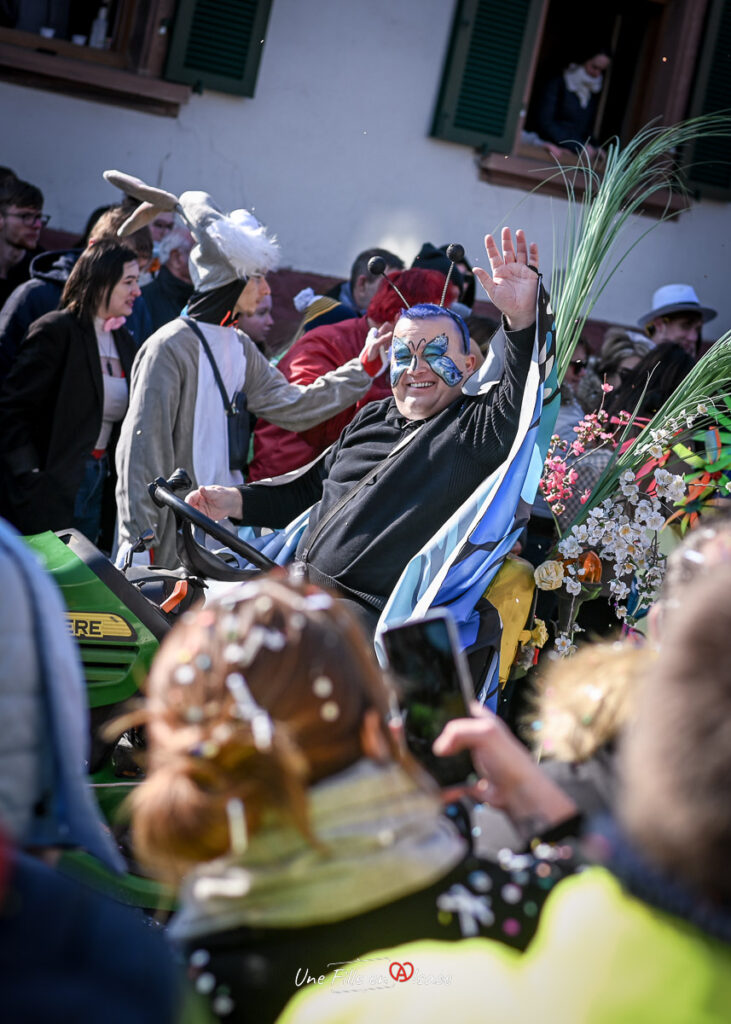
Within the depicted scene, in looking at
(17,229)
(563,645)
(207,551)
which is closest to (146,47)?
(17,229)

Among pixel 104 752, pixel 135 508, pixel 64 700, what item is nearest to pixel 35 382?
pixel 135 508

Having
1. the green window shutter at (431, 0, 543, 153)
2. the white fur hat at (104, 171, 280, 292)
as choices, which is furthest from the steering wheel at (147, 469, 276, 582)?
the green window shutter at (431, 0, 543, 153)

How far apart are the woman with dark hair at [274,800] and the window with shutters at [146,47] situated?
584 centimetres

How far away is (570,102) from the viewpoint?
775cm

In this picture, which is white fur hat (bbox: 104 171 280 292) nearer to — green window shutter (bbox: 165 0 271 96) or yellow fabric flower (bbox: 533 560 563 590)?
yellow fabric flower (bbox: 533 560 563 590)

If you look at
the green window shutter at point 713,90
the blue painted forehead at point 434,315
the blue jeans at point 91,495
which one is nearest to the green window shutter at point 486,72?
the green window shutter at point 713,90

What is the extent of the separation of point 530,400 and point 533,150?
4.79 metres

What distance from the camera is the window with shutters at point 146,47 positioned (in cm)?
648

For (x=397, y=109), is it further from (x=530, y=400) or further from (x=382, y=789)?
(x=382, y=789)

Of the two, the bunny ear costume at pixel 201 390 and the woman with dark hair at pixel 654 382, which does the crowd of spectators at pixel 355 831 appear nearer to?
the bunny ear costume at pixel 201 390

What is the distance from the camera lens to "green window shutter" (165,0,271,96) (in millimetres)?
6652

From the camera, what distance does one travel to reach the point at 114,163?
21.9ft

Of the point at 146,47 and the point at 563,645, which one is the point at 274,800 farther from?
the point at 146,47

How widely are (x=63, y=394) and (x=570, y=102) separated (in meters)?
4.68
